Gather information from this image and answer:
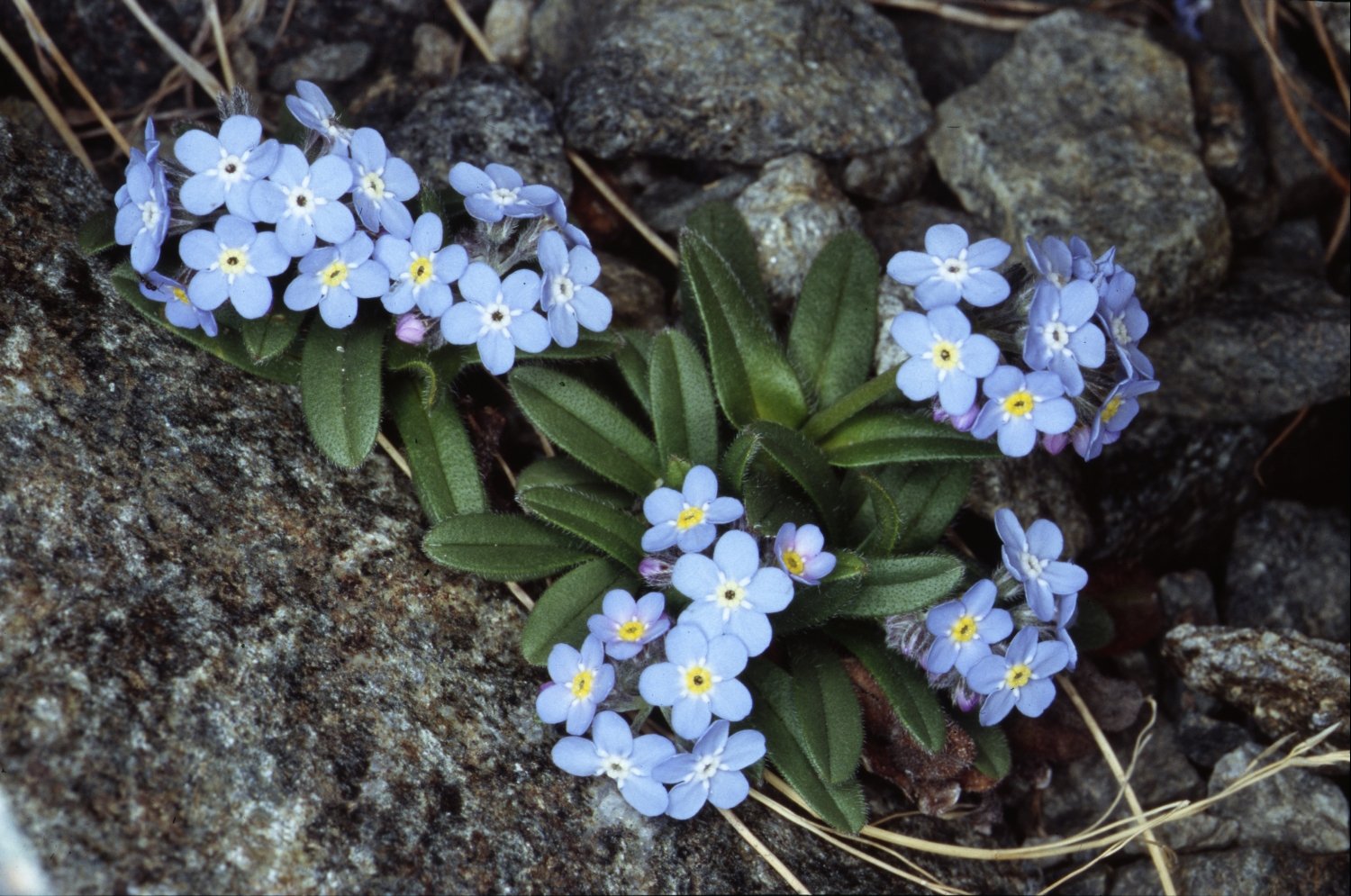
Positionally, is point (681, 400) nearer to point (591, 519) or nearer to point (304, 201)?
point (591, 519)

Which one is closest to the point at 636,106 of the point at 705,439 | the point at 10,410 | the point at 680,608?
the point at 705,439

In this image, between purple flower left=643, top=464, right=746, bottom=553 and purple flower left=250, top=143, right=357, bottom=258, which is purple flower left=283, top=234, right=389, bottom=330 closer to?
purple flower left=250, top=143, right=357, bottom=258

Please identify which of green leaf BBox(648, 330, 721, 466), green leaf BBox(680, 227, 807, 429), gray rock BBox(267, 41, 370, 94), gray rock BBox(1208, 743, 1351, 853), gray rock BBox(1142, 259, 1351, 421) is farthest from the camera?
gray rock BBox(267, 41, 370, 94)

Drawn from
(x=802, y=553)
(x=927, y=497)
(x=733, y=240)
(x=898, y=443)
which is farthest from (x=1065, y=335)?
(x=733, y=240)

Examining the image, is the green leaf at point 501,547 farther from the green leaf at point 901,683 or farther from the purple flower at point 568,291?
the green leaf at point 901,683

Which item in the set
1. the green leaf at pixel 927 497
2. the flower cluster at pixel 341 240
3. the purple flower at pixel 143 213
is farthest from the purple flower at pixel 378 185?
Result: the green leaf at pixel 927 497

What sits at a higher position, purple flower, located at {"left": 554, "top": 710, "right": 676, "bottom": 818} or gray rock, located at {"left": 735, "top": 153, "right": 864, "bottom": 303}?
gray rock, located at {"left": 735, "top": 153, "right": 864, "bottom": 303}

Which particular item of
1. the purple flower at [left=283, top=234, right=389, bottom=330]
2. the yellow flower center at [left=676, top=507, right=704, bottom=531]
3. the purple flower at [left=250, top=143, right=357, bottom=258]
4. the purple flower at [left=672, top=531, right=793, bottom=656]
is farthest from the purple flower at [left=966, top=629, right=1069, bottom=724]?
the purple flower at [left=250, top=143, right=357, bottom=258]
